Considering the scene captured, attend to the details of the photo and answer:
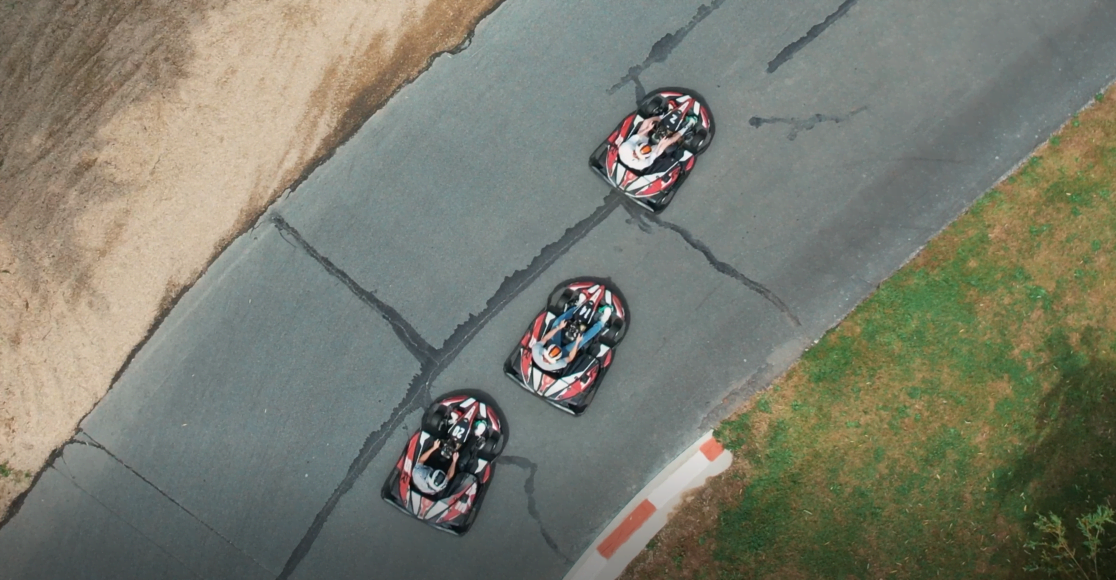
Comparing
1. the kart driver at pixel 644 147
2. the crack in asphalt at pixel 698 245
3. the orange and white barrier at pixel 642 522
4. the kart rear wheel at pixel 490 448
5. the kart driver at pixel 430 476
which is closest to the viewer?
the kart driver at pixel 430 476

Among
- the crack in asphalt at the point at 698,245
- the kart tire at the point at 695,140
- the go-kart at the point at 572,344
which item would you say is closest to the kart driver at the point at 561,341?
the go-kart at the point at 572,344

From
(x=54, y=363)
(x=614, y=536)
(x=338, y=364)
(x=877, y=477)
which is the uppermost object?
(x=54, y=363)

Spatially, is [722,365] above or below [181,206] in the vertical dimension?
below

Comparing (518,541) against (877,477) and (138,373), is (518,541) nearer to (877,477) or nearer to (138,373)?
(877,477)

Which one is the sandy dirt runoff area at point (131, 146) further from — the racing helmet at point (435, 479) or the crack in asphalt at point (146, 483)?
the racing helmet at point (435, 479)

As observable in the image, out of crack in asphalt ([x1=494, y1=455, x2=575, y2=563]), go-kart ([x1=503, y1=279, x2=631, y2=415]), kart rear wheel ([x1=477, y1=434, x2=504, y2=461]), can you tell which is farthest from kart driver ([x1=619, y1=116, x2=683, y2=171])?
crack in asphalt ([x1=494, y1=455, x2=575, y2=563])

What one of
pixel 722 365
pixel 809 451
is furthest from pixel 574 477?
pixel 809 451
